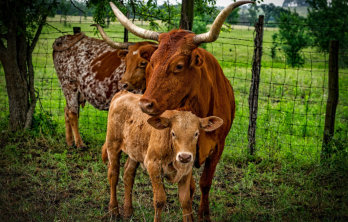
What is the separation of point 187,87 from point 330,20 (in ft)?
53.1

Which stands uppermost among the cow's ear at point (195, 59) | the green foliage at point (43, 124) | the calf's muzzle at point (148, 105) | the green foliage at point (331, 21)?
the green foliage at point (331, 21)

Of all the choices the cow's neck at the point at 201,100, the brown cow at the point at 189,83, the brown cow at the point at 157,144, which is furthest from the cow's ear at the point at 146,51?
the cow's neck at the point at 201,100

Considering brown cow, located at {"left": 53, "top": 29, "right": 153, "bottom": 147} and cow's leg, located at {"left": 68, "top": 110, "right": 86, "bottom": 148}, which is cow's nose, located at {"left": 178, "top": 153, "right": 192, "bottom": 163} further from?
cow's leg, located at {"left": 68, "top": 110, "right": 86, "bottom": 148}

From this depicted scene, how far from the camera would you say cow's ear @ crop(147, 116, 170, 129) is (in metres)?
3.25

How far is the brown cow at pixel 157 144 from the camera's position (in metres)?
3.23

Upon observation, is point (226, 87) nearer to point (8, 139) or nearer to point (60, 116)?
point (8, 139)

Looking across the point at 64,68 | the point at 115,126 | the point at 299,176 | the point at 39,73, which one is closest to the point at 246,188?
the point at 299,176

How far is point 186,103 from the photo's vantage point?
350cm

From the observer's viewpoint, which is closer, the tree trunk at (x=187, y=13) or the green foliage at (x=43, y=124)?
the tree trunk at (x=187, y=13)

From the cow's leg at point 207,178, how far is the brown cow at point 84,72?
8.85 ft

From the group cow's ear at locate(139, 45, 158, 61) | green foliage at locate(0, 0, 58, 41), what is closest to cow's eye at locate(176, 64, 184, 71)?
cow's ear at locate(139, 45, 158, 61)

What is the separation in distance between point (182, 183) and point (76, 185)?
2163 millimetres

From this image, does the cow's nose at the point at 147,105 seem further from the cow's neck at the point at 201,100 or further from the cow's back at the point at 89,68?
→ the cow's back at the point at 89,68

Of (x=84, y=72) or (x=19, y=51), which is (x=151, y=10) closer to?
(x=84, y=72)
